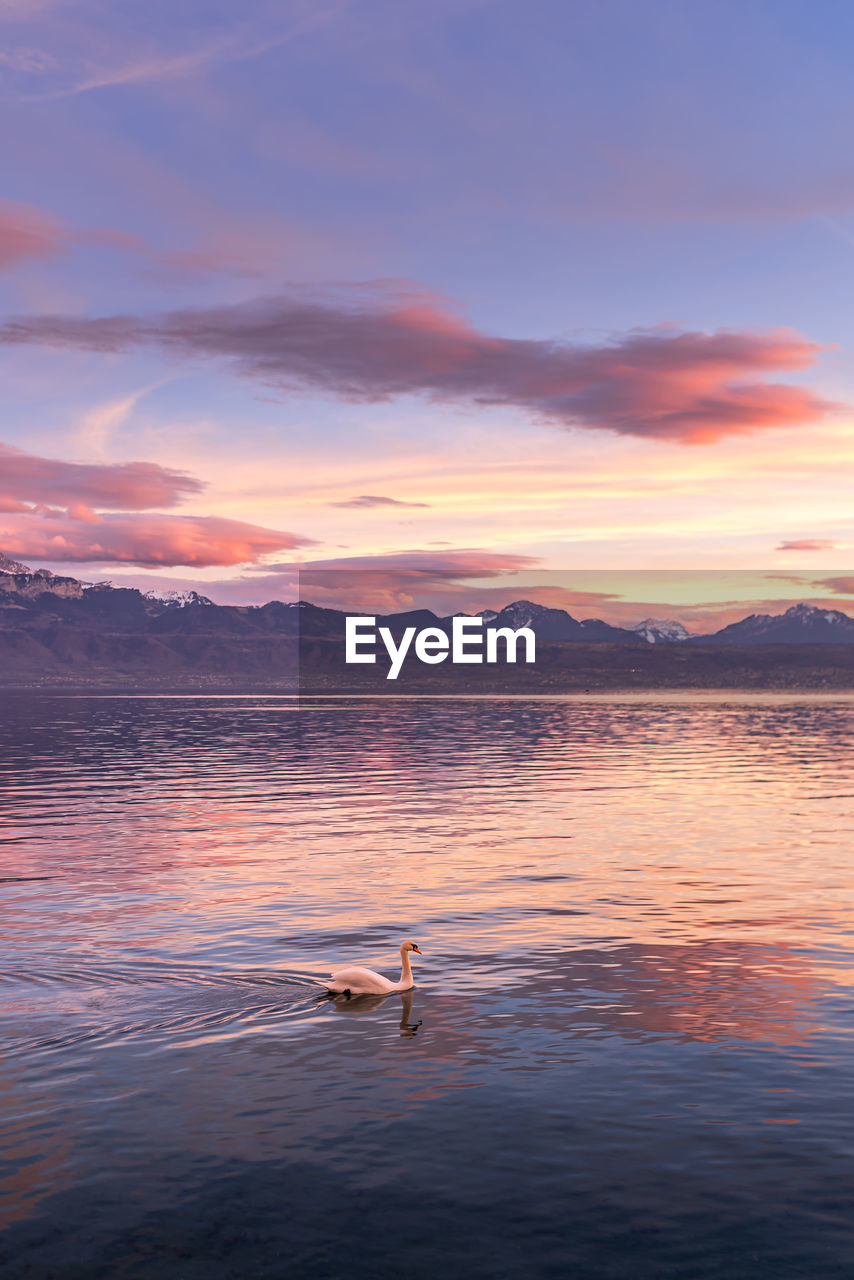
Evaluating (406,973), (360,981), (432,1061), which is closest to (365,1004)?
(360,981)

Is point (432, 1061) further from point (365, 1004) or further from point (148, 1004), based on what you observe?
point (148, 1004)

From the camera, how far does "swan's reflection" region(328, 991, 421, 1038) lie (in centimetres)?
2697

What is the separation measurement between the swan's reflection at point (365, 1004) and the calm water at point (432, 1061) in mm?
122

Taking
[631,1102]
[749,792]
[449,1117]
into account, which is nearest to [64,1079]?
[449,1117]

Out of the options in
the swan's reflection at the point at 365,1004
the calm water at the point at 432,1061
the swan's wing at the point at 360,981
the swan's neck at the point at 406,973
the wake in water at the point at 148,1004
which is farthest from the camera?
the swan's neck at the point at 406,973

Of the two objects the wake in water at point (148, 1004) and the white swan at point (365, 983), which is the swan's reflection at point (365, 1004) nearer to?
the white swan at point (365, 983)

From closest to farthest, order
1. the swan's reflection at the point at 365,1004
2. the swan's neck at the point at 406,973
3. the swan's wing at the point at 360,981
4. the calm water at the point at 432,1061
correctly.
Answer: the calm water at the point at 432,1061 < the swan's reflection at the point at 365,1004 < the swan's wing at the point at 360,981 < the swan's neck at the point at 406,973

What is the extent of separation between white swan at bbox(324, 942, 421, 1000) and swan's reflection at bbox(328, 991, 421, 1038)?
0.12 meters

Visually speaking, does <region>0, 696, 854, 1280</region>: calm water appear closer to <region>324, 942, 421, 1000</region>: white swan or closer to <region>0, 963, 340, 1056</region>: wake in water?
<region>0, 963, 340, 1056</region>: wake in water

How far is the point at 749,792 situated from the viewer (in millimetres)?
81438

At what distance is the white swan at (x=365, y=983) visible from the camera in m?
27.2

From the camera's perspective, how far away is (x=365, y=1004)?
90.4ft

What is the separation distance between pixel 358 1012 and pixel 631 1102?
8045 millimetres

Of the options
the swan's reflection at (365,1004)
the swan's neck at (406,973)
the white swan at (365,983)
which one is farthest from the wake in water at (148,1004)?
the swan's neck at (406,973)
